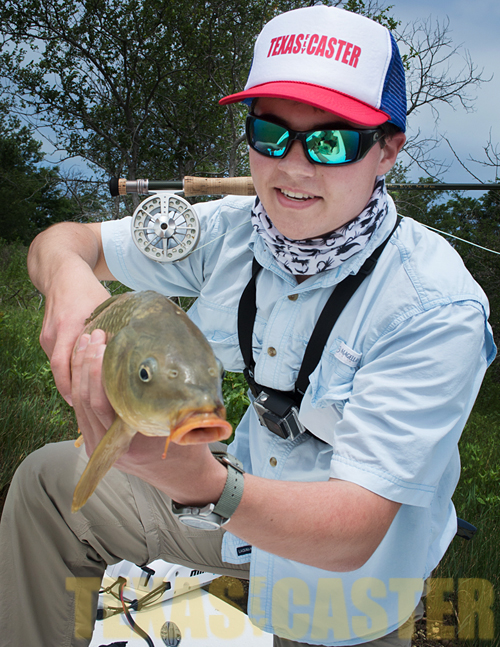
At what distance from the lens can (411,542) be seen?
2229 millimetres

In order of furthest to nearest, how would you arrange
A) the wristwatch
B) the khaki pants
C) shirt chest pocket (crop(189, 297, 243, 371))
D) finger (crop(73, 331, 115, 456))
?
shirt chest pocket (crop(189, 297, 243, 371)) → the khaki pants → the wristwatch → finger (crop(73, 331, 115, 456))

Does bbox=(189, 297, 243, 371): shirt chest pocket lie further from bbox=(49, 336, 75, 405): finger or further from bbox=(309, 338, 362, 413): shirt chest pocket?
bbox=(49, 336, 75, 405): finger

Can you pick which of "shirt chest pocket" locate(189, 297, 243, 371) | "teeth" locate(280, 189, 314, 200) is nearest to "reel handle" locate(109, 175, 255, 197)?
"shirt chest pocket" locate(189, 297, 243, 371)

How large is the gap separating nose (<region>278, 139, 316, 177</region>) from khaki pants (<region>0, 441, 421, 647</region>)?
1.67 metres

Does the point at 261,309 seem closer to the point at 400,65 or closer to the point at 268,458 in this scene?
the point at 268,458

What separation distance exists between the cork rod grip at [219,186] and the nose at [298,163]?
1.16m

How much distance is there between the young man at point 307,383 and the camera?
5.52 ft

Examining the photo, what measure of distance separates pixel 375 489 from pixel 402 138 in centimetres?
145

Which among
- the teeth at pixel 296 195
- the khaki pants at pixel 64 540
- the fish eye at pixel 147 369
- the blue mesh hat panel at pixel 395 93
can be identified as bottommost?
the khaki pants at pixel 64 540

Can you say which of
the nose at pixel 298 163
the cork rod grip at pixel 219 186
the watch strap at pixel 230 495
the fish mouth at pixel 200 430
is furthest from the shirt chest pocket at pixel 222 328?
the fish mouth at pixel 200 430

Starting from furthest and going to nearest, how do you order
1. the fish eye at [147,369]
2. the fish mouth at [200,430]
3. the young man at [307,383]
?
the young man at [307,383] → the fish eye at [147,369] → the fish mouth at [200,430]

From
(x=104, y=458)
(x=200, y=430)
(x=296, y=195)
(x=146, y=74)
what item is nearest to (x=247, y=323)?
(x=296, y=195)

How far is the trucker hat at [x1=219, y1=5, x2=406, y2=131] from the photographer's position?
6.46ft

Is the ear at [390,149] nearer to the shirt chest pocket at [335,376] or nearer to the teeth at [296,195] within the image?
the teeth at [296,195]
